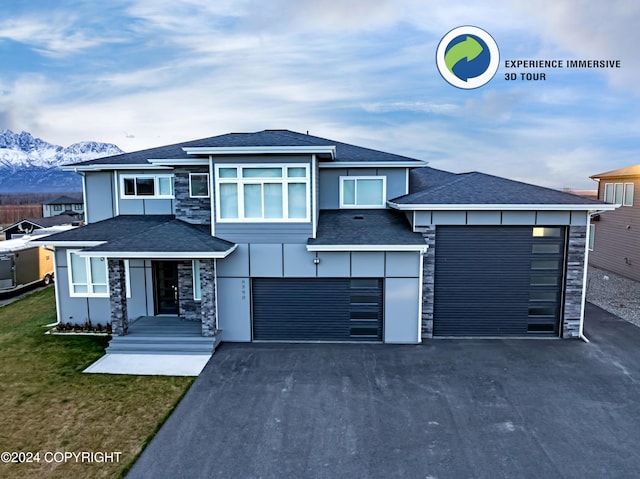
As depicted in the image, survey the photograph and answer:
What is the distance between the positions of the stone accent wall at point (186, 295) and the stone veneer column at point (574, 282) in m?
10.4

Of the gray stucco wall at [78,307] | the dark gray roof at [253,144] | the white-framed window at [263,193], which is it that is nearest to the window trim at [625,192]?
the dark gray roof at [253,144]

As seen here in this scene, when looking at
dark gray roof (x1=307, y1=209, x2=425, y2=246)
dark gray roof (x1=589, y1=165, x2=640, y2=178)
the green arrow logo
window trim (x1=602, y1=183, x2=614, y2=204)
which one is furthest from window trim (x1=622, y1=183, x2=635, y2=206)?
dark gray roof (x1=307, y1=209, x2=425, y2=246)

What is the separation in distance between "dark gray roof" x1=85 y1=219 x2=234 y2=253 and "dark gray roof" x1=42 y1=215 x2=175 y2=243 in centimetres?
139

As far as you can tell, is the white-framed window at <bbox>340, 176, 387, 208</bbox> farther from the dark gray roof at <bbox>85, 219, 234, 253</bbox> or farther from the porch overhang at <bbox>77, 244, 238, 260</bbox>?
the porch overhang at <bbox>77, 244, 238, 260</bbox>

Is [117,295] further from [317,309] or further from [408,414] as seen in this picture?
[408,414]

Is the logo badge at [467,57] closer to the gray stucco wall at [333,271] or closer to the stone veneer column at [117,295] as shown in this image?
the gray stucco wall at [333,271]

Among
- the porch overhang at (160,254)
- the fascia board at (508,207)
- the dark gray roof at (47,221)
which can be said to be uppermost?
the fascia board at (508,207)

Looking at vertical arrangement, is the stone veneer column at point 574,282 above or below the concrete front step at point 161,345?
above

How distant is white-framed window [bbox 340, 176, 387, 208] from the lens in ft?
41.3

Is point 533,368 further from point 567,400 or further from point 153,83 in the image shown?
point 153,83

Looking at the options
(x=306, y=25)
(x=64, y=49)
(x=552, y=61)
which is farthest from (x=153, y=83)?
(x=552, y=61)

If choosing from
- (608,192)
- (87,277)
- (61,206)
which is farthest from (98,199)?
(61,206)

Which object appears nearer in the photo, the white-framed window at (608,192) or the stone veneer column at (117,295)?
the stone veneer column at (117,295)

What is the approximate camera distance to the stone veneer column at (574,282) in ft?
34.7
